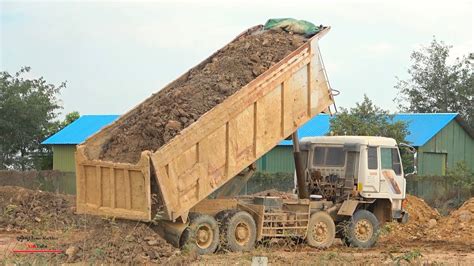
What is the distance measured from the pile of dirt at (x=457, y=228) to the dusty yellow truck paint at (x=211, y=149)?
7.03 meters

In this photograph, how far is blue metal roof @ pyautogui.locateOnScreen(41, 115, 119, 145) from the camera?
51188mm

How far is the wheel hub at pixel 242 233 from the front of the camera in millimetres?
17609

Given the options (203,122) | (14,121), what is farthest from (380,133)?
(14,121)

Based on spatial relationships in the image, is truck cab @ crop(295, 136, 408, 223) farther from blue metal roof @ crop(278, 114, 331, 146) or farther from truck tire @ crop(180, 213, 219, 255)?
blue metal roof @ crop(278, 114, 331, 146)

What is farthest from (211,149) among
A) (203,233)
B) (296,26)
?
(296,26)

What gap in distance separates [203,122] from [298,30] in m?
4.20

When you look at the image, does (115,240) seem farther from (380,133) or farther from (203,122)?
(380,133)

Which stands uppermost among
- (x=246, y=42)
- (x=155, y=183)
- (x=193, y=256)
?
(x=246, y=42)

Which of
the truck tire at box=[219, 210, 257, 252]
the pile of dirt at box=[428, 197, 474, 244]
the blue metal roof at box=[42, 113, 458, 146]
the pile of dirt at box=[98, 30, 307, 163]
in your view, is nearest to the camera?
the pile of dirt at box=[98, 30, 307, 163]

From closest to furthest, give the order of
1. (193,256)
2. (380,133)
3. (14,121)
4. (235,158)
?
(193,256) < (235,158) < (380,133) < (14,121)

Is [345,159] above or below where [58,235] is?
above

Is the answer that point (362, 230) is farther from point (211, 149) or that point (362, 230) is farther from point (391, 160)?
point (211, 149)

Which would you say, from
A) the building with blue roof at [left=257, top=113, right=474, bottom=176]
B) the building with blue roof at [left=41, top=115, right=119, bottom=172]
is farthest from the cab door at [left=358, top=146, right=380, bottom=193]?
the building with blue roof at [left=41, top=115, right=119, bottom=172]

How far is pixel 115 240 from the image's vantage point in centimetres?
1523
